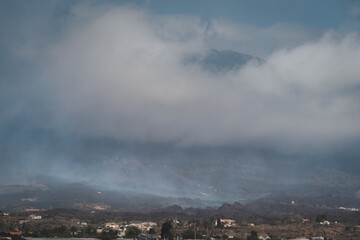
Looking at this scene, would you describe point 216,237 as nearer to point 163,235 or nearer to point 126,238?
point 163,235

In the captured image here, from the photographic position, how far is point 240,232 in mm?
155500

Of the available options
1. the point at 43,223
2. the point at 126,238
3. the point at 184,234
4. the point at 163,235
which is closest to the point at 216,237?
the point at 184,234

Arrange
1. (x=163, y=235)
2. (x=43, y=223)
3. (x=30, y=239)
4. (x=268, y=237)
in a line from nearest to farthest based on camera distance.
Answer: (x=30, y=239)
(x=163, y=235)
(x=268, y=237)
(x=43, y=223)

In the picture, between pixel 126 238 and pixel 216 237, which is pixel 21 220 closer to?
pixel 126 238

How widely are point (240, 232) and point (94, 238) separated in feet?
178

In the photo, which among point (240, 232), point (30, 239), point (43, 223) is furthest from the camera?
point (43, 223)

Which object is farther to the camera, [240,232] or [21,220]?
[21,220]

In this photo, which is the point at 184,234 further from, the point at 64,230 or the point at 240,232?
the point at 64,230

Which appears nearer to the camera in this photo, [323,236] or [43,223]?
[323,236]

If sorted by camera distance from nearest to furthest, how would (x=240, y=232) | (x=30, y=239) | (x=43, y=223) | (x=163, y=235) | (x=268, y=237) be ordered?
(x=30, y=239)
(x=163, y=235)
(x=268, y=237)
(x=240, y=232)
(x=43, y=223)

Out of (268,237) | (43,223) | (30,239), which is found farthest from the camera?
(43,223)

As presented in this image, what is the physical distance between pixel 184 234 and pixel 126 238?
763 inches

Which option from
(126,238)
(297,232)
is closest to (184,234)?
(126,238)

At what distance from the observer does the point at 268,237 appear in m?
145
